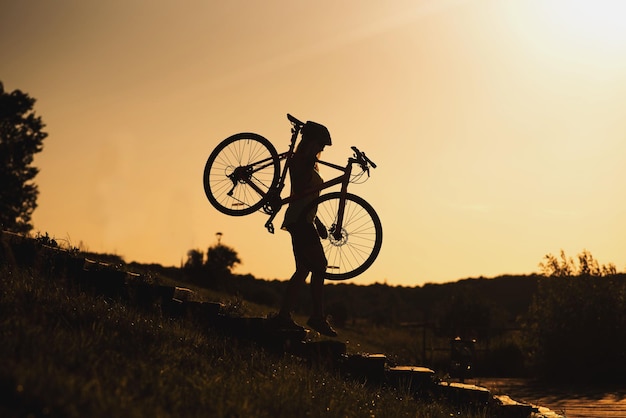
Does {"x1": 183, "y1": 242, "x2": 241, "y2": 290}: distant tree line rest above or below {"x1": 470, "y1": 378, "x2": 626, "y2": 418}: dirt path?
above

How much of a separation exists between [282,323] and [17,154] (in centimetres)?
4002

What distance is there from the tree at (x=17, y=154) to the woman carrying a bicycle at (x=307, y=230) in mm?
35739

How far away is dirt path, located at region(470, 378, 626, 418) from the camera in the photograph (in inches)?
507

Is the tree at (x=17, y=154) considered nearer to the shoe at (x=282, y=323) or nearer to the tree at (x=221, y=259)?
the tree at (x=221, y=259)

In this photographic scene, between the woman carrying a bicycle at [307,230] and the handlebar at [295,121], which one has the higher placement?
the handlebar at [295,121]

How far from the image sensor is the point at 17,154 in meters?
46.5

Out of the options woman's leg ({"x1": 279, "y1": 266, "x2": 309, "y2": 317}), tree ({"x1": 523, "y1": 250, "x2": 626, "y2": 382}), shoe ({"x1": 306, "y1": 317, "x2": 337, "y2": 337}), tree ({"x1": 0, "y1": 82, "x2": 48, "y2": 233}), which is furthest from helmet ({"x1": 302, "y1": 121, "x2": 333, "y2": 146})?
tree ({"x1": 0, "y1": 82, "x2": 48, "y2": 233})

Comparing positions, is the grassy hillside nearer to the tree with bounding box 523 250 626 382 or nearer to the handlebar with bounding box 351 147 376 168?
the handlebar with bounding box 351 147 376 168

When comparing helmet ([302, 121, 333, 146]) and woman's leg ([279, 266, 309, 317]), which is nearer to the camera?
woman's leg ([279, 266, 309, 317])

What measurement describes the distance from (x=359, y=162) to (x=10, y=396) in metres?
6.38

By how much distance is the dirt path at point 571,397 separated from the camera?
42.3 feet

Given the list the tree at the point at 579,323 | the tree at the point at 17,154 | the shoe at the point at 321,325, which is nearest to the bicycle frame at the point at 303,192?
the shoe at the point at 321,325

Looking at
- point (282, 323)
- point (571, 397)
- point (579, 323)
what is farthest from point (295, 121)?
point (579, 323)

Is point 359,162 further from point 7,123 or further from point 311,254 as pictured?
point 7,123
